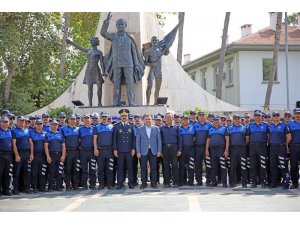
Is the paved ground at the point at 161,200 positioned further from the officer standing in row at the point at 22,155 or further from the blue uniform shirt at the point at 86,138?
the blue uniform shirt at the point at 86,138

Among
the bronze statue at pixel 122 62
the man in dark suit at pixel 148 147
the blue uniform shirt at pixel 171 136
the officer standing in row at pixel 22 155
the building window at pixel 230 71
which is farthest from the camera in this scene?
the building window at pixel 230 71

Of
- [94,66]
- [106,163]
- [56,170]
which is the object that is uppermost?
[94,66]

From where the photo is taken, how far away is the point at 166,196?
1069cm

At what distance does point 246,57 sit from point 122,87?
17.5 metres

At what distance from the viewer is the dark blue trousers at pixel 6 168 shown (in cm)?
1136

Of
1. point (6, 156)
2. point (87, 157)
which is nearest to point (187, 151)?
point (87, 157)

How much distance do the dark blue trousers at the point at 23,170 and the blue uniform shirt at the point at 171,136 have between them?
2.98 meters

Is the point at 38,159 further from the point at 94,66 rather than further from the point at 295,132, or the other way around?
the point at 94,66

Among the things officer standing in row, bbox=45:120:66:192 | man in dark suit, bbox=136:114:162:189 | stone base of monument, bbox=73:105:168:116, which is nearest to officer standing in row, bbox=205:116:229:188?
man in dark suit, bbox=136:114:162:189

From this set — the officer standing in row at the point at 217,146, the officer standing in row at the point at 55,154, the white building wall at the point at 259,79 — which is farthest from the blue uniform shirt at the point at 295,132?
the white building wall at the point at 259,79

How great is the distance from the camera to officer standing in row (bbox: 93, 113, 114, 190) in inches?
480

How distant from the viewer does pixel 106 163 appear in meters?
12.2

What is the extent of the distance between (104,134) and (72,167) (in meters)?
1.00
